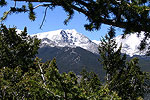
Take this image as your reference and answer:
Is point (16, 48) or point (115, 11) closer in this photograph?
point (115, 11)

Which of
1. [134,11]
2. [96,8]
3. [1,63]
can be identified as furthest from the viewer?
[1,63]

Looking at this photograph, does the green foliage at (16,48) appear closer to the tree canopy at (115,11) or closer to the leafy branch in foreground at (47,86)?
the leafy branch in foreground at (47,86)

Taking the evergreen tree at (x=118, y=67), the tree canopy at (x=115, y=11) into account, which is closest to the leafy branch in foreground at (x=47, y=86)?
the tree canopy at (x=115, y=11)

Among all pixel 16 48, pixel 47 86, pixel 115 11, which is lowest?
pixel 47 86

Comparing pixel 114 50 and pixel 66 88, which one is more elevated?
pixel 114 50

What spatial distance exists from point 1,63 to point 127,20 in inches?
966

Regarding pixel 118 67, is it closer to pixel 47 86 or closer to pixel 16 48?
pixel 16 48

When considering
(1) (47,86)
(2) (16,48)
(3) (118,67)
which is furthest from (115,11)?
(2) (16,48)

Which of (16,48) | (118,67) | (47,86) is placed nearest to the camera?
(47,86)

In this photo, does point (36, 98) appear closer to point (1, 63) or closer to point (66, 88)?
point (66, 88)

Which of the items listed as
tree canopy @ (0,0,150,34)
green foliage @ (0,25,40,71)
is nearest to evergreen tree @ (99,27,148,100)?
green foliage @ (0,25,40,71)

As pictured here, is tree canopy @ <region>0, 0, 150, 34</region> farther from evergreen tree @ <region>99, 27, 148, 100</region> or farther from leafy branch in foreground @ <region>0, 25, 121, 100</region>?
evergreen tree @ <region>99, 27, 148, 100</region>

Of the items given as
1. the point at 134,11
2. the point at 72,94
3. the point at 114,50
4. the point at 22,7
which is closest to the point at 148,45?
the point at 134,11

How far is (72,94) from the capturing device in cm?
309
